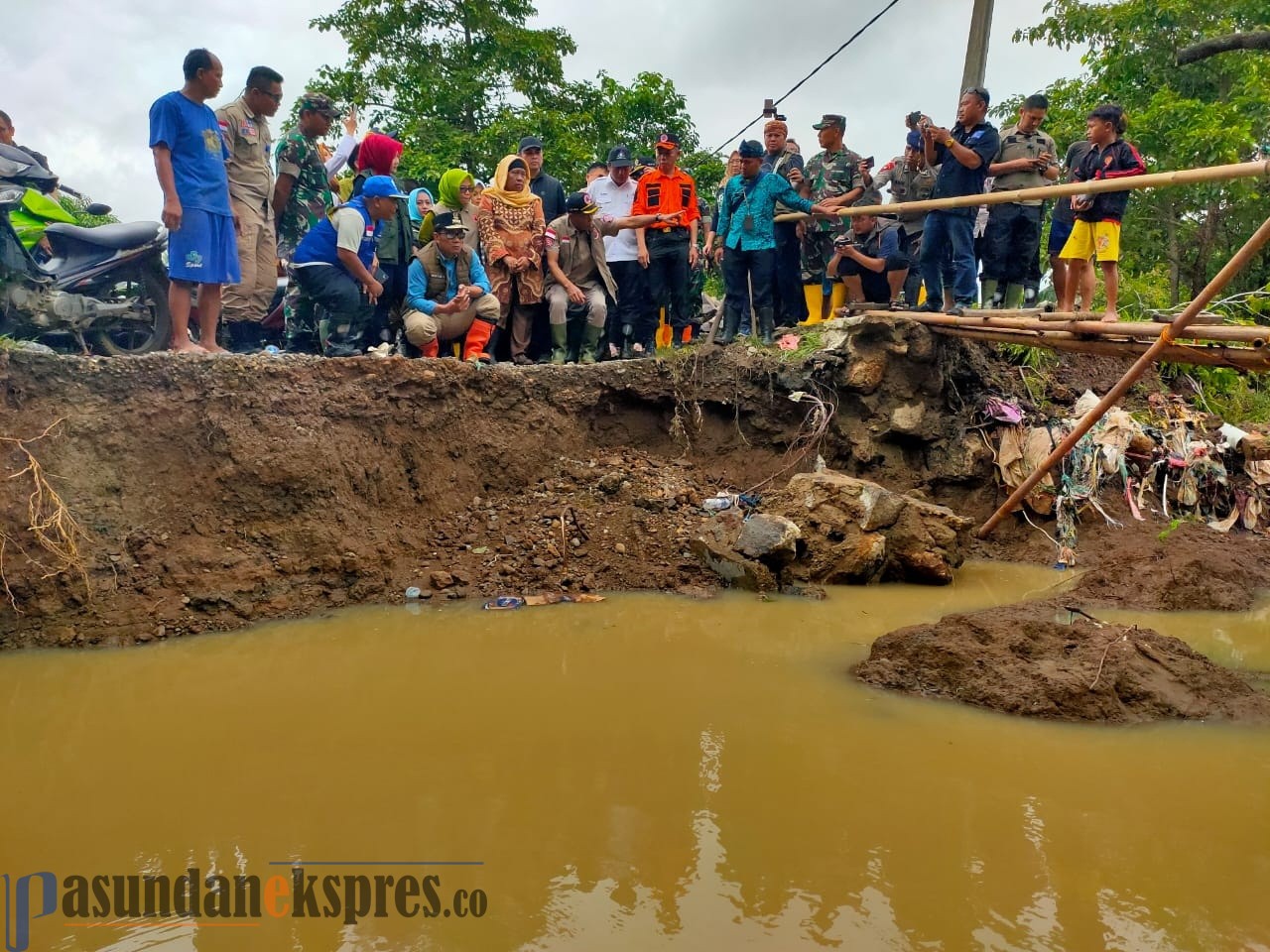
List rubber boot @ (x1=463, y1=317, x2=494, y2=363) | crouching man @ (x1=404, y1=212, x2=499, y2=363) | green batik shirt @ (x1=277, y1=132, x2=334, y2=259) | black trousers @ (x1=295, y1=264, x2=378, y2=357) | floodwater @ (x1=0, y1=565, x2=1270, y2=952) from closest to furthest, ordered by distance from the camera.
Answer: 1. floodwater @ (x1=0, y1=565, x2=1270, y2=952)
2. black trousers @ (x1=295, y1=264, x2=378, y2=357)
3. green batik shirt @ (x1=277, y1=132, x2=334, y2=259)
4. crouching man @ (x1=404, y1=212, x2=499, y2=363)
5. rubber boot @ (x1=463, y1=317, x2=494, y2=363)

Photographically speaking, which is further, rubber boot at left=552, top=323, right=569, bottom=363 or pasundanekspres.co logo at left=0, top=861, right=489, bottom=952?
rubber boot at left=552, top=323, right=569, bottom=363

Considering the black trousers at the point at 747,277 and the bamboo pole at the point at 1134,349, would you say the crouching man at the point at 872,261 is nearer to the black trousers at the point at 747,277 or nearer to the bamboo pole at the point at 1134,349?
the black trousers at the point at 747,277

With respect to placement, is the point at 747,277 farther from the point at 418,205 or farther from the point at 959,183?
the point at 418,205

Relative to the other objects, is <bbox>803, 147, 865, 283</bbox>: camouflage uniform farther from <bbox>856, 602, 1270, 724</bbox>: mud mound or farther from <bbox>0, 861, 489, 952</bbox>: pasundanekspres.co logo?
<bbox>0, 861, 489, 952</bbox>: pasundanekspres.co logo

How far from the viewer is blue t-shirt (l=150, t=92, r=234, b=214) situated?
5035mm

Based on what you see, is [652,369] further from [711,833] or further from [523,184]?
[711,833]

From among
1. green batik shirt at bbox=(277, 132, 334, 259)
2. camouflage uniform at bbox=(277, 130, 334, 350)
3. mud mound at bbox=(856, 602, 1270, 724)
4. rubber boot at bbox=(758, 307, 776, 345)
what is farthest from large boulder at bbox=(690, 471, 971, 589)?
green batik shirt at bbox=(277, 132, 334, 259)

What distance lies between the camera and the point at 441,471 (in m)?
6.33

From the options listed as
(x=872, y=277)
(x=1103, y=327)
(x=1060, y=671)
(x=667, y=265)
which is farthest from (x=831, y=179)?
(x=1060, y=671)

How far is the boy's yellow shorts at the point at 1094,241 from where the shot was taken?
585 cm

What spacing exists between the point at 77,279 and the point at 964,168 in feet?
20.2

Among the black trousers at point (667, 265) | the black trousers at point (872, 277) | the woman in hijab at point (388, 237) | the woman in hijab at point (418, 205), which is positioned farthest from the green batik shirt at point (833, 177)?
the woman in hijab at point (388, 237)

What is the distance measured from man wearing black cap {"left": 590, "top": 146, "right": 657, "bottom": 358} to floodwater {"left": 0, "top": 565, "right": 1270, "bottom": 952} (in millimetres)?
4048

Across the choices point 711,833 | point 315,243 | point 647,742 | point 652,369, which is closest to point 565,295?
point 652,369
